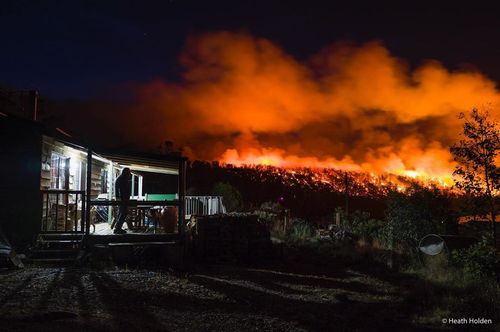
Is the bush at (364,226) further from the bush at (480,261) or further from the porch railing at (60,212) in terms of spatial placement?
the porch railing at (60,212)

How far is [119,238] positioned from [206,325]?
239 inches

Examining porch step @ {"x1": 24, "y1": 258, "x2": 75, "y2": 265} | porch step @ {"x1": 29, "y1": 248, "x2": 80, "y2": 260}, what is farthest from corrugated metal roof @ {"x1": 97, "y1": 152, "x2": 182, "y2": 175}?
porch step @ {"x1": 24, "y1": 258, "x2": 75, "y2": 265}

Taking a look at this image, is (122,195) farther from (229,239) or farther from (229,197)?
(229,197)

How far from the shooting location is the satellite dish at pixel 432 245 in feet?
40.5

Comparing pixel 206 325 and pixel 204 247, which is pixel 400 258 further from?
pixel 206 325

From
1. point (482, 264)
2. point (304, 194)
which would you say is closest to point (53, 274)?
point (482, 264)

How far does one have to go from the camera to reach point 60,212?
1360 cm

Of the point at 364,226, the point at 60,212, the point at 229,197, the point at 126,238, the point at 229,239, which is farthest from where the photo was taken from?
the point at 229,197

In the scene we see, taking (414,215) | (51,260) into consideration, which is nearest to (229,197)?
(414,215)

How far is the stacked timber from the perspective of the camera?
13.8 m

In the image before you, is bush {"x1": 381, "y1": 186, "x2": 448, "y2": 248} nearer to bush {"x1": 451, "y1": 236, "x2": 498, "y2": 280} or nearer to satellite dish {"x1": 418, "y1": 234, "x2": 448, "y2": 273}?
satellite dish {"x1": 418, "y1": 234, "x2": 448, "y2": 273}

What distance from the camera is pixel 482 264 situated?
10266 millimetres

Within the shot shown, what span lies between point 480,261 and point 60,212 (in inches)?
441

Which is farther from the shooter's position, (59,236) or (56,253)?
(59,236)
